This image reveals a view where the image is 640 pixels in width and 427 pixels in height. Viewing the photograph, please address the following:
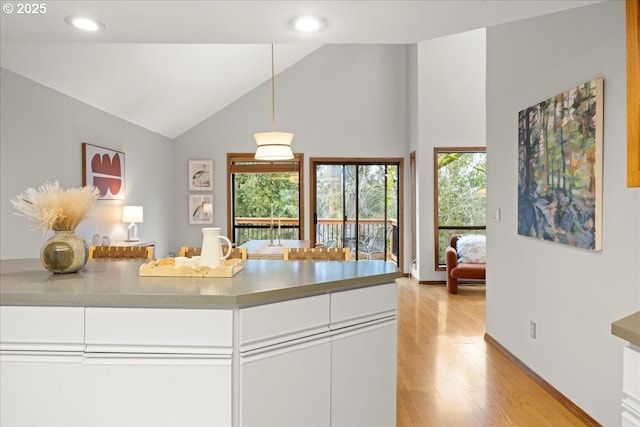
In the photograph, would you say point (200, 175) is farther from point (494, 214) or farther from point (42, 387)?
point (42, 387)

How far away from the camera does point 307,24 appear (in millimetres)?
2344

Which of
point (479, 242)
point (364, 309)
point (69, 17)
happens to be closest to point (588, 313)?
point (364, 309)

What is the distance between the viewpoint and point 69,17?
2238mm

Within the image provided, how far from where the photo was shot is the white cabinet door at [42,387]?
1648 mm

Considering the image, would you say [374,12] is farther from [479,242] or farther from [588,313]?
[479,242]

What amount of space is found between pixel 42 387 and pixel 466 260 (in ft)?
18.3

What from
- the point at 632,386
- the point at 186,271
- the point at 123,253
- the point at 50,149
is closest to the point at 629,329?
the point at 632,386

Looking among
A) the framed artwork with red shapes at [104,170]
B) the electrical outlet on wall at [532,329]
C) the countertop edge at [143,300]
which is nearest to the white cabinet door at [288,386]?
the countertop edge at [143,300]

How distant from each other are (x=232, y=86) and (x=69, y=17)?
4.87 meters

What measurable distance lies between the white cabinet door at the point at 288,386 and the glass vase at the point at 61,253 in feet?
3.15

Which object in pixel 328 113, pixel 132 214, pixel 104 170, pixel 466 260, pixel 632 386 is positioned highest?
pixel 328 113

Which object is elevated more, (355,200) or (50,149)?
(50,149)

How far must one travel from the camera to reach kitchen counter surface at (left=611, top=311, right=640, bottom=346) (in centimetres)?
116

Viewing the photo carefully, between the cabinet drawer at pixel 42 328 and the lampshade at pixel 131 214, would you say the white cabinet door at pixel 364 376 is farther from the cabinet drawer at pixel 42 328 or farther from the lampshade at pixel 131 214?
the lampshade at pixel 131 214
